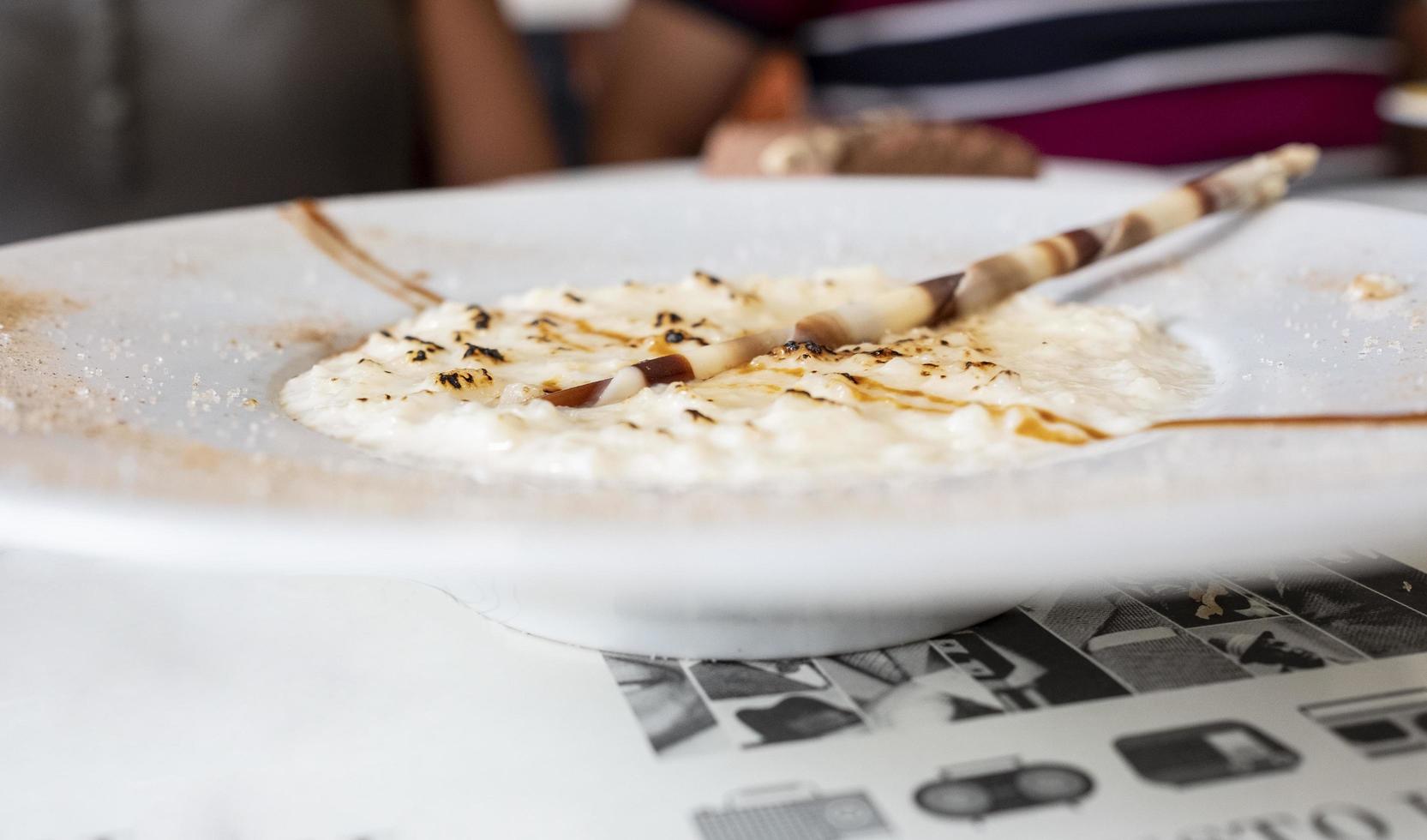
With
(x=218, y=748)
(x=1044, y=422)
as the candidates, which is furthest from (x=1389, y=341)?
(x=218, y=748)

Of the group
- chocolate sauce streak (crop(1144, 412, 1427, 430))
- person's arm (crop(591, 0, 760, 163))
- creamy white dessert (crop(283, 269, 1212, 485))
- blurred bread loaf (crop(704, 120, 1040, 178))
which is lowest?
creamy white dessert (crop(283, 269, 1212, 485))

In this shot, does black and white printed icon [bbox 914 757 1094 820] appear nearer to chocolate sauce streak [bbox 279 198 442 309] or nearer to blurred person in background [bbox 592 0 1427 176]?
chocolate sauce streak [bbox 279 198 442 309]

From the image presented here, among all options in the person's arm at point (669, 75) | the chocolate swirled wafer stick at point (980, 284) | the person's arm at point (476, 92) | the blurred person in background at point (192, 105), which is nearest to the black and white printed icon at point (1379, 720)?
the chocolate swirled wafer stick at point (980, 284)

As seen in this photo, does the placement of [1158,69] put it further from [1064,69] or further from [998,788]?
[998,788]

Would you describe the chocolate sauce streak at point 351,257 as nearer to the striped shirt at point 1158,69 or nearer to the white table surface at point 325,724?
the white table surface at point 325,724

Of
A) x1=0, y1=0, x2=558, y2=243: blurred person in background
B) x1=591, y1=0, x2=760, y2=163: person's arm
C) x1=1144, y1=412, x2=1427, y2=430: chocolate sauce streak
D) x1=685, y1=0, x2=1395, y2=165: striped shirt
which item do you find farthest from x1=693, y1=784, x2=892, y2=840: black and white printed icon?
x1=591, y1=0, x2=760, y2=163: person's arm
